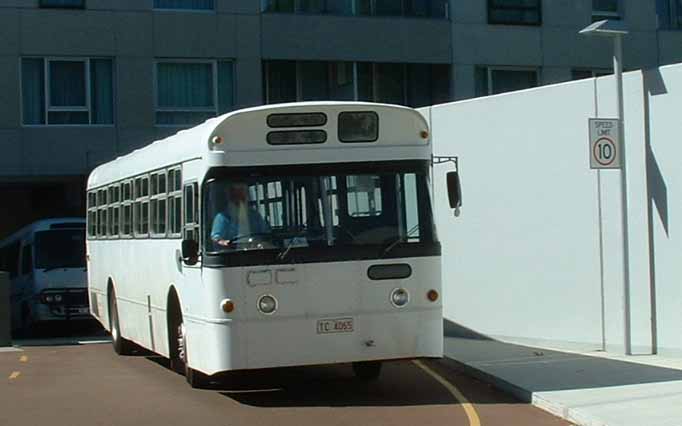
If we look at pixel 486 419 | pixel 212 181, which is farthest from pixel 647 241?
pixel 212 181

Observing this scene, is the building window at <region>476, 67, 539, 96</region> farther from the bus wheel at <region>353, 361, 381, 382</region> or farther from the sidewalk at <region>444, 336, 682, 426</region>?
the bus wheel at <region>353, 361, 381, 382</region>

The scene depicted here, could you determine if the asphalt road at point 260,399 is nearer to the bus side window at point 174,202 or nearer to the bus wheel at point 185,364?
the bus wheel at point 185,364

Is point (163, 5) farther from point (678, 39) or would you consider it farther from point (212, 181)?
point (212, 181)

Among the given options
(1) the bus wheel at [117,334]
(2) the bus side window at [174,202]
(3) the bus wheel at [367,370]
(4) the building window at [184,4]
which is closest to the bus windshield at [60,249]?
(1) the bus wheel at [117,334]

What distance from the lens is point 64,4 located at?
28.1 meters

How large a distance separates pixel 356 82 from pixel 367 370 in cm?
1827

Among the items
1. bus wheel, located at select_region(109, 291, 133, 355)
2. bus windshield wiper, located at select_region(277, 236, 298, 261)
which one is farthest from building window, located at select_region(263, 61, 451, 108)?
bus windshield wiper, located at select_region(277, 236, 298, 261)

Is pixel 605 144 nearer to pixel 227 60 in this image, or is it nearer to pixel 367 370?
pixel 367 370

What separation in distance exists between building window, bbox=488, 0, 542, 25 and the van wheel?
67.3ft

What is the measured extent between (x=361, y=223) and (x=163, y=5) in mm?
18859

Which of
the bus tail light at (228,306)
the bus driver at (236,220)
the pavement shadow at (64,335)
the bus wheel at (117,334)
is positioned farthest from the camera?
the pavement shadow at (64,335)

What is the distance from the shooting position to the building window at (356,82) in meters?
30.3

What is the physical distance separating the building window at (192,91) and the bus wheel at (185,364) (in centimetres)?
1613

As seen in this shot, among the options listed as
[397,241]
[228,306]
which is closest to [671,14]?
[397,241]
